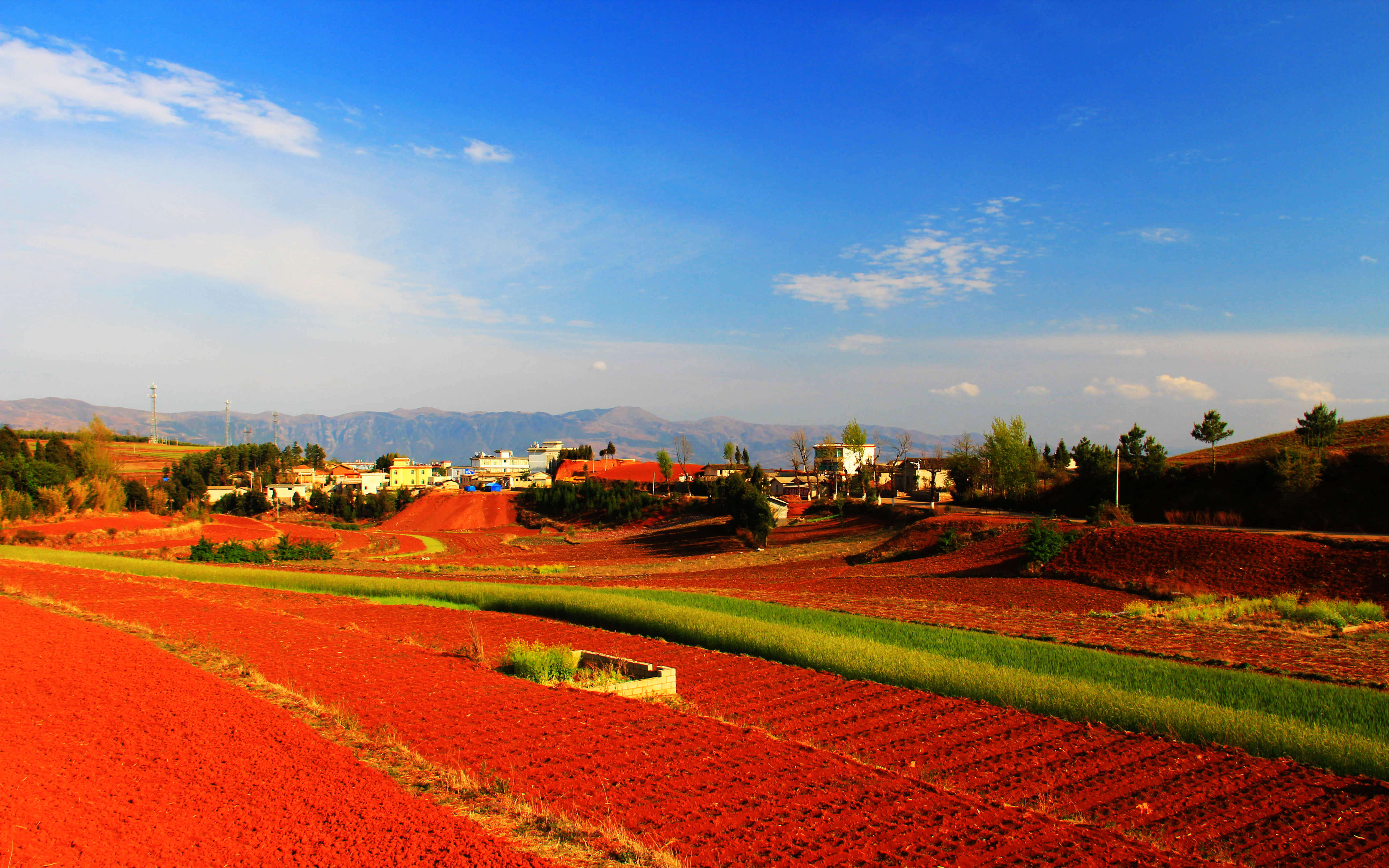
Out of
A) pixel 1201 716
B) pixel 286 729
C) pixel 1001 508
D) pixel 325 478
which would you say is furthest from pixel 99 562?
pixel 325 478

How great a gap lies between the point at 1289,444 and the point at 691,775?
53.2 metres

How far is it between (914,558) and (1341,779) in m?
30.5

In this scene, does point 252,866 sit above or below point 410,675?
above

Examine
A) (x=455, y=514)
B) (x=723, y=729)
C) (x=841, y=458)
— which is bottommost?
(x=455, y=514)

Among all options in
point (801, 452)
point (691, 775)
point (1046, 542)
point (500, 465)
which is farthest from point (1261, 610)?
point (500, 465)

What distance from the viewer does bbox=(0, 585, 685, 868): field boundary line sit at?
262 inches

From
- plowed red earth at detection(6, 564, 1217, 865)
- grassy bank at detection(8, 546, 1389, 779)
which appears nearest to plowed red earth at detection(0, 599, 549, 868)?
plowed red earth at detection(6, 564, 1217, 865)

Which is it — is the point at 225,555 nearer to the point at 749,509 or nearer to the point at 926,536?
the point at 749,509

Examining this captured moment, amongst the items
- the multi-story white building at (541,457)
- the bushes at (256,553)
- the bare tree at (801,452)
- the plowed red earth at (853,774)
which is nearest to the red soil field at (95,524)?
the bushes at (256,553)

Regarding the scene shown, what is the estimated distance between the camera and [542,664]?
14.4 m

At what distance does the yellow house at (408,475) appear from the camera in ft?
400

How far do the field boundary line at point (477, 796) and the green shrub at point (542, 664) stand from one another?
3.78 metres

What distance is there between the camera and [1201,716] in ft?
35.7

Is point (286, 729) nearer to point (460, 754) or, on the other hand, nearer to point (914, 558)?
point (460, 754)
